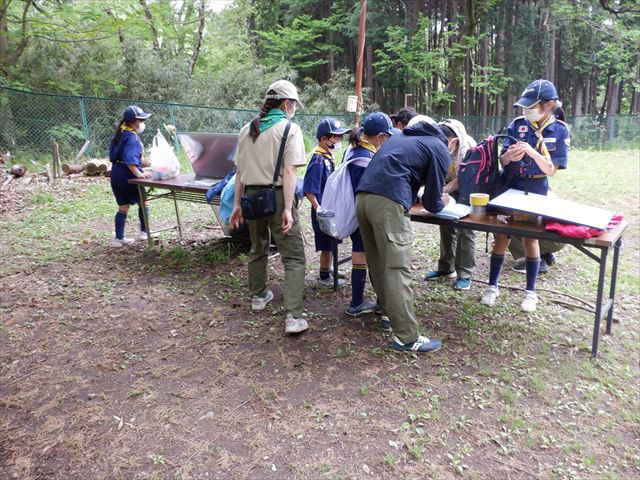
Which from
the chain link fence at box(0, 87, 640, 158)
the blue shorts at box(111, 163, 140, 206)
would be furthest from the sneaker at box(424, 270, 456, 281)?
the chain link fence at box(0, 87, 640, 158)

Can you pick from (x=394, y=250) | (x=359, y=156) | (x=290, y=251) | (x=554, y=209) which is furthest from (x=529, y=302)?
(x=290, y=251)

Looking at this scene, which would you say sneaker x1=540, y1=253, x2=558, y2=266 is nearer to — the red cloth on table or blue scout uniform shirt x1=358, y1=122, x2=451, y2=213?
the red cloth on table

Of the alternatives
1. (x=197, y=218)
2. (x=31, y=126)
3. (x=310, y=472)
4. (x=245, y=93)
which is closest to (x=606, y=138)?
(x=245, y=93)

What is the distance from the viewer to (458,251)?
181 inches

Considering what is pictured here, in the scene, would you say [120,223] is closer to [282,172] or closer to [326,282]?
[326,282]

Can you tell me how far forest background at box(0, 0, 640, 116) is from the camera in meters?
16.2

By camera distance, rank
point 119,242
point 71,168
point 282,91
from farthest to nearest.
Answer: point 71,168 < point 119,242 < point 282,91

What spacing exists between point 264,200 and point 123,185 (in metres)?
2.89

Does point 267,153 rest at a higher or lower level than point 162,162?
higher

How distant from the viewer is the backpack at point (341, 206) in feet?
11.8

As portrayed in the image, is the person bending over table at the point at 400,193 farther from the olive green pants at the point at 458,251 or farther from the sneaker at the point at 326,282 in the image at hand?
the sneaker at the point at 326,282

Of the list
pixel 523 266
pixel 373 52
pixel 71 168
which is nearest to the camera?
pixel 523 266

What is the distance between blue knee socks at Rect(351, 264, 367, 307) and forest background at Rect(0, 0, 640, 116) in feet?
45.2

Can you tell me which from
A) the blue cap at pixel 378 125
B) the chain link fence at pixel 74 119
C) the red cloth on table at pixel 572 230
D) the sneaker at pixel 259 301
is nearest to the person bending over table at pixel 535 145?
the red cloth on table at pixel 572 230
